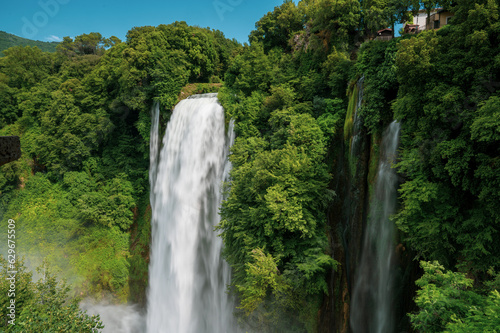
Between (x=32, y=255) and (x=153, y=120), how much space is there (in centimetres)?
1229

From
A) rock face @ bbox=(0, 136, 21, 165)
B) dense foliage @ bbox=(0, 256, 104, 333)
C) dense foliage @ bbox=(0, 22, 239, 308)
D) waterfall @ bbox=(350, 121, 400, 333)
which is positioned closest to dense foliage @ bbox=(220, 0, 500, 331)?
waterfall @ bbox=(350, 121, 400, 333)

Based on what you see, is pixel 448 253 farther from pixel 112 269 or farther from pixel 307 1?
pixel 112 269

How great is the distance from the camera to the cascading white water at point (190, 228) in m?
16.6

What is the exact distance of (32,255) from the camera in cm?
1925

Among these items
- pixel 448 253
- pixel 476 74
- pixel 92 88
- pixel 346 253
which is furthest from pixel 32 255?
pixel 476 74

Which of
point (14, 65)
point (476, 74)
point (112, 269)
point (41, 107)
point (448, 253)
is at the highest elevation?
point (14, 65)

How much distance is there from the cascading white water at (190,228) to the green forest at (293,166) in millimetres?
1802

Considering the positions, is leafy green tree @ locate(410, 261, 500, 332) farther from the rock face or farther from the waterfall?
the rock face

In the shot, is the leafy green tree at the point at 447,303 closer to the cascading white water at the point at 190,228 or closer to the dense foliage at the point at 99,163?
the cascading white water at the point at 190,228

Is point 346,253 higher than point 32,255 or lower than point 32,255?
higher

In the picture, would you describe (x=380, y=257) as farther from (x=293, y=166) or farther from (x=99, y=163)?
(x=99, y=163)

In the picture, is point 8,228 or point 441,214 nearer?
point 441,214

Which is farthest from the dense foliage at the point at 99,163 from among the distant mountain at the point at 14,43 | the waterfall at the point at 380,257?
the distant mountain at the point at 14,43

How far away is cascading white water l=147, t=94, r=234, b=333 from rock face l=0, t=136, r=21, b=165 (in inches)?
562
